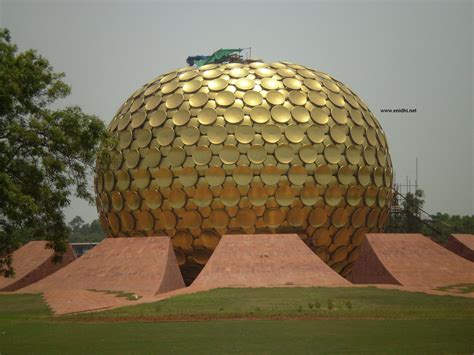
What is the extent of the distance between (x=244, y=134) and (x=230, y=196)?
226cm

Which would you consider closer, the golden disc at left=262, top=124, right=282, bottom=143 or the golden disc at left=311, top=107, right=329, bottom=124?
the golden disc at left=262, top=124, right=282, bottom=143

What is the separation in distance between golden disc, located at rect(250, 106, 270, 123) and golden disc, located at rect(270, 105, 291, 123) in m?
0.22

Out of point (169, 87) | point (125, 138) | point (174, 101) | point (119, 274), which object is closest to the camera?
point (119, 274)

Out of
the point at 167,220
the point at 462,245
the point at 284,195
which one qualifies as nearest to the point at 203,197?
the point at 167,220

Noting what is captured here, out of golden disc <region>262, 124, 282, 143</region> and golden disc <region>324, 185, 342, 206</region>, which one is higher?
golden disc <region>262, 124, 282, 143</region>

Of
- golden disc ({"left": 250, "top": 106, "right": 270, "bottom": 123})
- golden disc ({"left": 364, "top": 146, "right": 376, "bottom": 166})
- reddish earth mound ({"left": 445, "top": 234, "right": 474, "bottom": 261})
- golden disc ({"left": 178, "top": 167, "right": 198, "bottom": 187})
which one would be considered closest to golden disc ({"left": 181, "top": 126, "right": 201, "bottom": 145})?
golden disc ({"left": 178, "top": 167, "right": 198, "bottom": 187})

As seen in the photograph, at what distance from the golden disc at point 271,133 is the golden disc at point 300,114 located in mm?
868

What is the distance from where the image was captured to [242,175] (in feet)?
80.4

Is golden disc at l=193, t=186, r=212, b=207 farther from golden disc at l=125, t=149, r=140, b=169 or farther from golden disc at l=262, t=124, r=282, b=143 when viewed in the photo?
golden disc at l=125, t=149, r=140, b=169

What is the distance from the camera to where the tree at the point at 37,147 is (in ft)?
45.6

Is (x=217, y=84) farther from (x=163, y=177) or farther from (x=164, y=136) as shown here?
(x=163, y=177)

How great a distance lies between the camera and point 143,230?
2592 cm

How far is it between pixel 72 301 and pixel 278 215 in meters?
8.38

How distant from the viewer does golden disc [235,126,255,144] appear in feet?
81.5
